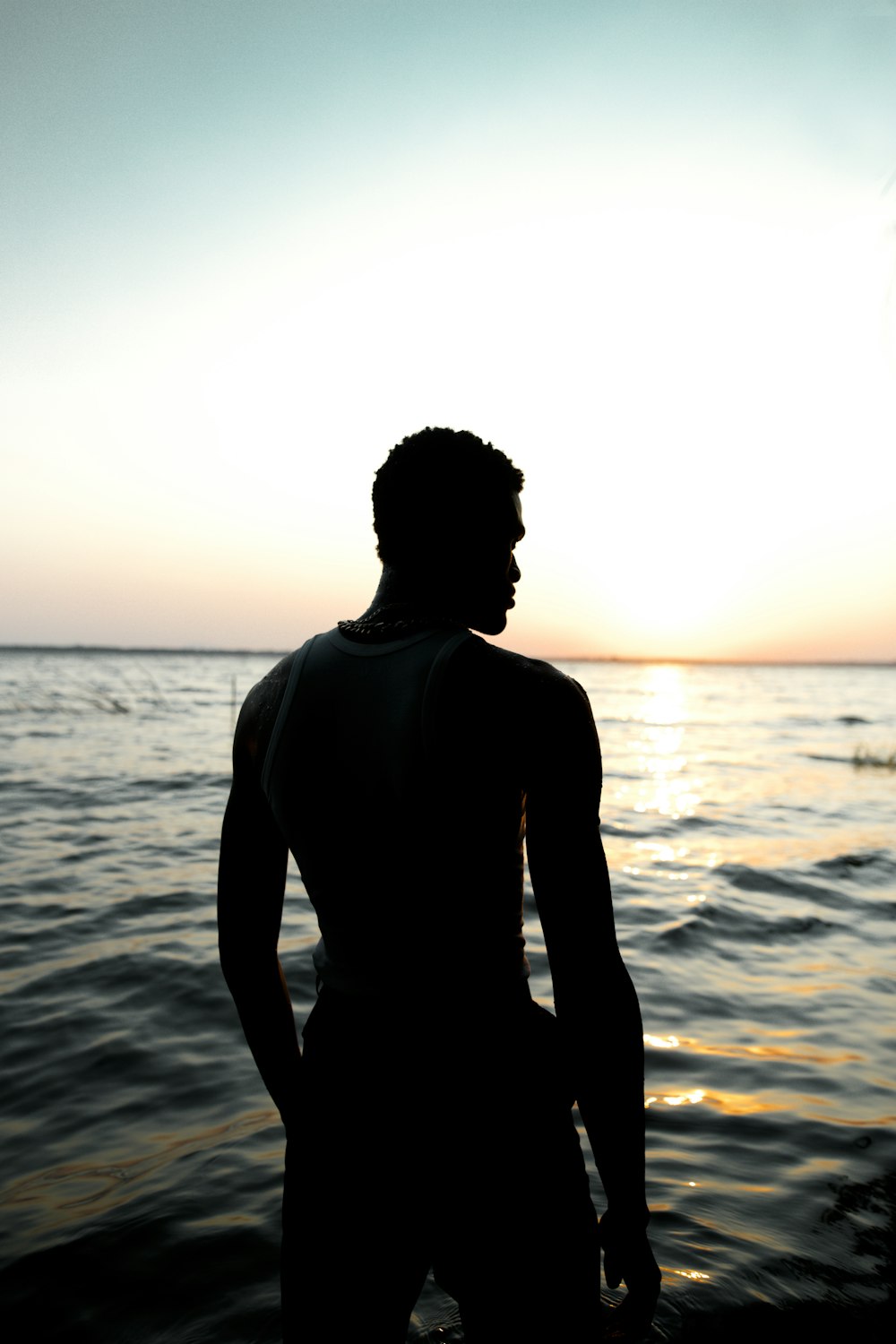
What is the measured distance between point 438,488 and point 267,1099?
416cm

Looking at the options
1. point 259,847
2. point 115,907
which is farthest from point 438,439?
point 115,907

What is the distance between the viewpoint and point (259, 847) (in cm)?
177

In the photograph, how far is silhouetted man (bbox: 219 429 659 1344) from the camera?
1394 millimetres

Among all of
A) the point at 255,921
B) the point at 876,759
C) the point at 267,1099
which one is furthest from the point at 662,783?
the point at 255,921

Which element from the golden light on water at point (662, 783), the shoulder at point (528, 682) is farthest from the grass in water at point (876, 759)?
the shoulder at point (528, 682)

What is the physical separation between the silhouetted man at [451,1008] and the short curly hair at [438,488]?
0.63ft

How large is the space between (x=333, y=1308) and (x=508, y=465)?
1.62 m

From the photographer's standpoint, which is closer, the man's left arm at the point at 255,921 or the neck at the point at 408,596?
the neck at the point at 408,596

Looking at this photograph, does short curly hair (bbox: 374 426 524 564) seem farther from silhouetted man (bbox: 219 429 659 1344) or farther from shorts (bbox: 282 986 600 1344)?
shorts (bbox: 282 986 600 1344)

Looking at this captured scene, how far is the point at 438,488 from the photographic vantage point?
161 cm

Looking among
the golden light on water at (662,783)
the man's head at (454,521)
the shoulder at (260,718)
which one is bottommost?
the golden light on water at (662,783)

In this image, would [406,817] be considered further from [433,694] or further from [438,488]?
[438,488]

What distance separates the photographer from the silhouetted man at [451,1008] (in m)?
1.39

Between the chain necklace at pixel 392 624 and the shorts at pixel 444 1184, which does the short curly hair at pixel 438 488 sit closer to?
the chain necklace at pixel 392 624
